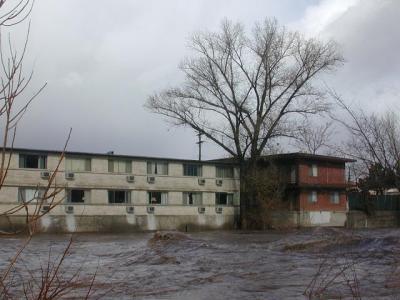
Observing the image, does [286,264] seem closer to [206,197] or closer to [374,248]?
[374,248]

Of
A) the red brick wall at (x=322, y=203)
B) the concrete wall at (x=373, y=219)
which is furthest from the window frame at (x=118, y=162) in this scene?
the concrete wall at (x=373, y=219)

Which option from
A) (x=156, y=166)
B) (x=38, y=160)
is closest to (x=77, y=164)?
(x=38, y=160)

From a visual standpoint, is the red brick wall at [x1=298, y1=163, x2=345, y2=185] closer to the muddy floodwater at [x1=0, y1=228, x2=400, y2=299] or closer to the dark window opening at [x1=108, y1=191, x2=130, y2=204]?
the dark window opening at [x1=108, y1=191, x2=130, y2=204]

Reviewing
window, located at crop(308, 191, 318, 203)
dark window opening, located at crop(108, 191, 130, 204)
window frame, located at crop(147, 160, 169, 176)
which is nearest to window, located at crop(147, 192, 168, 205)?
window frame, located at crop(147, 160, 169, 176)

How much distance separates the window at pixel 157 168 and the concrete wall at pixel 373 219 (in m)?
21.7

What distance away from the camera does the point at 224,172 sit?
5912 centimetres

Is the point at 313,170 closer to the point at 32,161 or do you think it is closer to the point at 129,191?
the point at 129,191

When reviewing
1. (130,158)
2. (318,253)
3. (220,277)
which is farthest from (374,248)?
(130,158)

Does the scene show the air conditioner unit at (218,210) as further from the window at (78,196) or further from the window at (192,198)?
the window at (78,196)

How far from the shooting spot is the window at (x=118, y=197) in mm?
50812

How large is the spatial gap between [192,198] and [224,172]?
5316mm

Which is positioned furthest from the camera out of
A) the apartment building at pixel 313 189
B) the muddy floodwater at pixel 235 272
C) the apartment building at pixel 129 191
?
the apartment building at pixel 313 189

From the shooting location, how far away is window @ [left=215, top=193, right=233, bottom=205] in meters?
57.3

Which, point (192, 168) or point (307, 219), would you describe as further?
point (307, 219)
